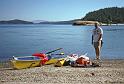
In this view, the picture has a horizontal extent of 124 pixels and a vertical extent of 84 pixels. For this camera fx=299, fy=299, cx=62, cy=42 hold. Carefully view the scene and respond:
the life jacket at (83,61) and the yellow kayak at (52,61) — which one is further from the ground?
the life jacket at (83,61)

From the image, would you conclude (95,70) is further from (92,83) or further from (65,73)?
(92,83)

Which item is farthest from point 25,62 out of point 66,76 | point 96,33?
point 96,33

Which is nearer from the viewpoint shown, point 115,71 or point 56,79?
point 56,79

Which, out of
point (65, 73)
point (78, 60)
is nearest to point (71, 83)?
point (65, 73)

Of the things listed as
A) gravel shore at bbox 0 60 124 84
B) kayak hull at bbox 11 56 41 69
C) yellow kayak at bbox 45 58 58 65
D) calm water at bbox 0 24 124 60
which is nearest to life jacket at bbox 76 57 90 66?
gravel shore at bbox 0 60 124 84

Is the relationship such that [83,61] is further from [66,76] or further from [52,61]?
[66,76]

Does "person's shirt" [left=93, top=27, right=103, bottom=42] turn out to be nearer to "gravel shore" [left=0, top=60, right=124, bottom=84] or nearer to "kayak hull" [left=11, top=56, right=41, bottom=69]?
"gravel shore" [left=0, top=60, right=124, bottom=84]

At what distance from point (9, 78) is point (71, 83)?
2876 millimetres

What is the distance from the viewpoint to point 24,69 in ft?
49.2

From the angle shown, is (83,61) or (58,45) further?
(58,45)

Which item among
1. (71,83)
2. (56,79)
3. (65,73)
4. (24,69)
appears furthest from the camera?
(24,69)

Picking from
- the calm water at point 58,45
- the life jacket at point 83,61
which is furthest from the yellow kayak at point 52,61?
the calm water at point 58,45

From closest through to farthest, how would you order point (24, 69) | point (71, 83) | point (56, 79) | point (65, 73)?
point (71, 83) < point (56, 79) < point (65, 73) < point (24, 69)

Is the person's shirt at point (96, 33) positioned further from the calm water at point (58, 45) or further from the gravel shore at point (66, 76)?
the calm water at point (58, 45)
